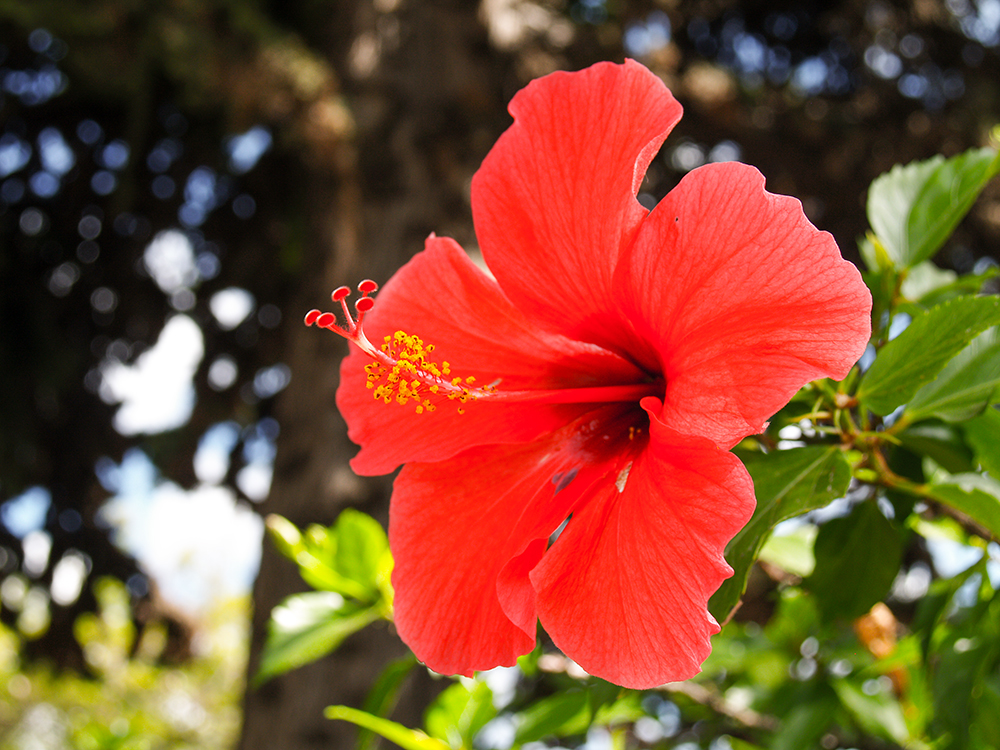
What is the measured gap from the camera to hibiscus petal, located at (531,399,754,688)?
1.40 feet

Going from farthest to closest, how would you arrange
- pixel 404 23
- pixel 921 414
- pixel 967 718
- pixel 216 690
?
pixel 216 690 < pixel 404 23 < pixel 967 718 < pixel 921 414

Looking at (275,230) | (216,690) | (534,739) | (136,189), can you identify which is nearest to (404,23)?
(275,230)

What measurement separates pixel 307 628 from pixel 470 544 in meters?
0.39

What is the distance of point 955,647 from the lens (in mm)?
773

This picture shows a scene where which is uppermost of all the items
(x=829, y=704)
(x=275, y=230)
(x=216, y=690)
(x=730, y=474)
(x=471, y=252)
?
(x=730, y=474)

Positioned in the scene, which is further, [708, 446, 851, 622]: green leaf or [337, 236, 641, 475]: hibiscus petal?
[337, 236, 641, 475]: hibiscus petal

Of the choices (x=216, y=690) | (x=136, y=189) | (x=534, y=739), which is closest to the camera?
(x=534, y=739)

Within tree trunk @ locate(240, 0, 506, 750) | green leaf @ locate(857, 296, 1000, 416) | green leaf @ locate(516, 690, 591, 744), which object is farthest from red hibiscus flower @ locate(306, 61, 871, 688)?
tree trunk @ locate(240, 0, 506, 750)

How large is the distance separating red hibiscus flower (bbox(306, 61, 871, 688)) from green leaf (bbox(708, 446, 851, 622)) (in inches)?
3.1

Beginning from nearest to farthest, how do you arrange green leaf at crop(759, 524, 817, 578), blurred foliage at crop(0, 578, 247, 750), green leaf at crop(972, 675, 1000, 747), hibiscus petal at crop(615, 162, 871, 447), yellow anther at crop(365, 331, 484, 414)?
hibiscus petal at crop(615, 162, 871, 447) → yellow anther at crop(365, 331, 484, 414) → green leaf at crop(972, 675, 1000, 747) → green leaf at crop(759, 524, 817, 578) → blurred foliage at crop(0, 578, 247, 750)

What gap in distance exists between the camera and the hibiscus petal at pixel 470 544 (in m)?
0.52

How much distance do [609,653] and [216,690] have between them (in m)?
9.50

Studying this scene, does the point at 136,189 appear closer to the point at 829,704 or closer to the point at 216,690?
the point at 829,704

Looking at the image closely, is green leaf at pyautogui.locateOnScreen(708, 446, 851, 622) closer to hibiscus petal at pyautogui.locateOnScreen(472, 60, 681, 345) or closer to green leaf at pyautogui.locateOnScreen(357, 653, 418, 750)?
Answer: hibiscus petal at pyautogui.locateOnScreen(472, 60, 681, 345)
